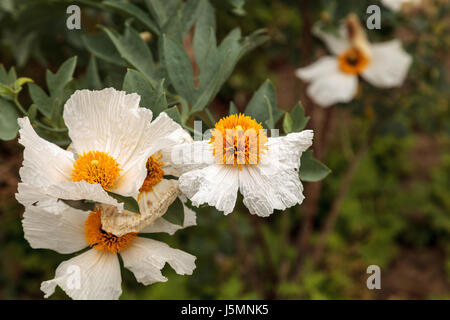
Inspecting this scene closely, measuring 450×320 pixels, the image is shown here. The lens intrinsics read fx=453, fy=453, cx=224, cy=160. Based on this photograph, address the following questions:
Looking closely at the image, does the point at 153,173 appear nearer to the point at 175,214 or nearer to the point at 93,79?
the point at 175,214

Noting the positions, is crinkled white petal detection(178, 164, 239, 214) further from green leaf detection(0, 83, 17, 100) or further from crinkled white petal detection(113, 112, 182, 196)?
green leaf detection(0, 83, 17, 100)

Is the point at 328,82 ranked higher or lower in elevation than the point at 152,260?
higher

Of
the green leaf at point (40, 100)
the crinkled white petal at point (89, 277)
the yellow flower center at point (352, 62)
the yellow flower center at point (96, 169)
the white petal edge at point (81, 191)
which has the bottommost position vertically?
the crinkled white petal at point (89, 277)

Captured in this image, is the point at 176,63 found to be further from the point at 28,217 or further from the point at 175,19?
the point at 28,217

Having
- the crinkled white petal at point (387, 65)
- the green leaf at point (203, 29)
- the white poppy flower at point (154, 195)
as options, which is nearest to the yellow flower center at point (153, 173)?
the white poppy flower at point (154, 195)

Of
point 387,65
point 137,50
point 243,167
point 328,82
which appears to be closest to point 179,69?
point 137,50

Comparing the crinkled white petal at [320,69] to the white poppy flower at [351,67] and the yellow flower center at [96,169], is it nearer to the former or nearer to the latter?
the white poppy flower at [351,67]

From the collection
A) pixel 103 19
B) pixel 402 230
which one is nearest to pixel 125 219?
pixel 103 19
